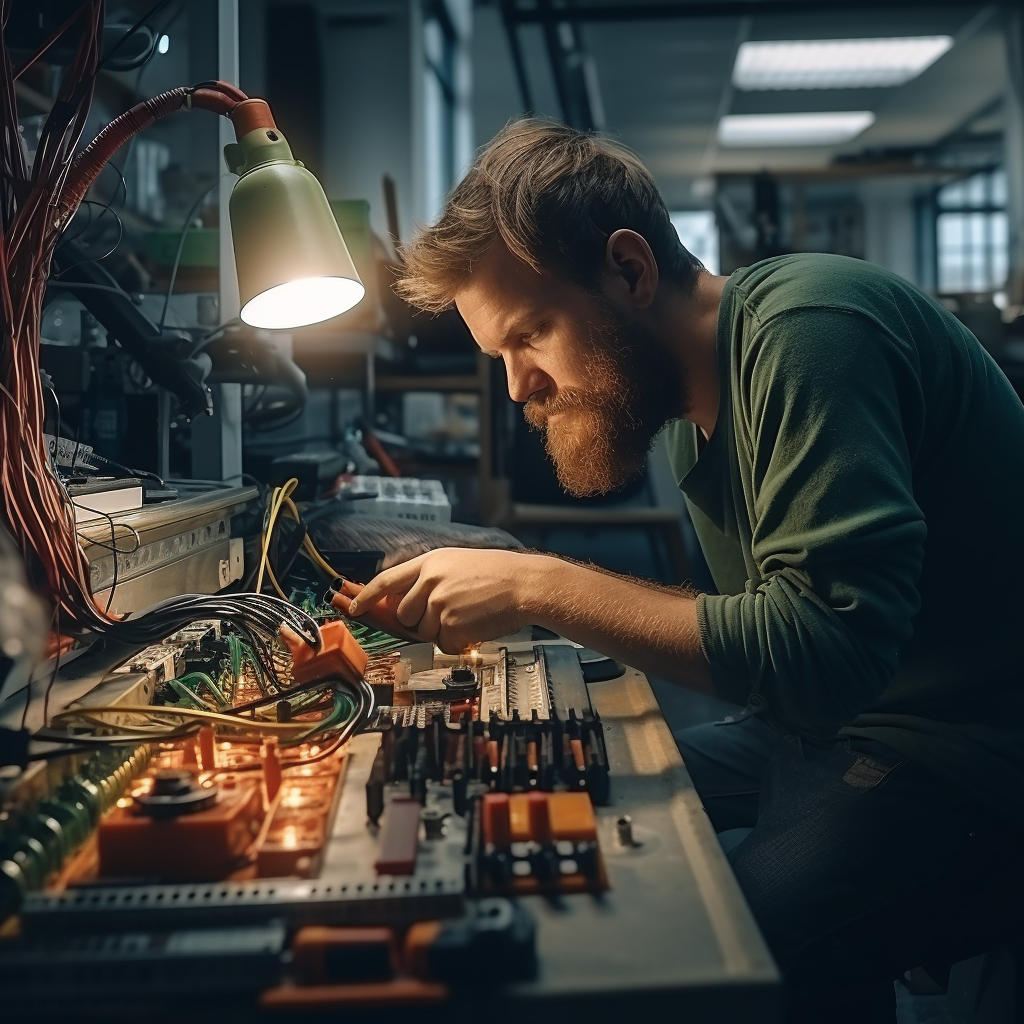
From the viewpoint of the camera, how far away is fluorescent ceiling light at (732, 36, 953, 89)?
653 centimetres

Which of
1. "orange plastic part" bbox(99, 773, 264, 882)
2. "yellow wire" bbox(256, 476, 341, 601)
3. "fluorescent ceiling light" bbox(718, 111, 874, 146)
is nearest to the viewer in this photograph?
"orange plastic part" bbox(99, 773, 264, 882)

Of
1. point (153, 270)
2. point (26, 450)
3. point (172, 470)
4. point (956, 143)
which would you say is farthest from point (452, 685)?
point (956, 143)

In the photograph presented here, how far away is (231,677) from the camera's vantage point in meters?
1.07

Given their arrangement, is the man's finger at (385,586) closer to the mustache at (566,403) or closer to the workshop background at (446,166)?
the mustache at (566,403)

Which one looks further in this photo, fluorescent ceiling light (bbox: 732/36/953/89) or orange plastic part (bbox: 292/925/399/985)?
fluorescent ceiling light (bbox: 732/36/953/89)

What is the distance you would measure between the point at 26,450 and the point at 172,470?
2.50 ft

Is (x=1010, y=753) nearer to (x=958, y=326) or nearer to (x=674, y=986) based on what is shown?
(x=958, y=326)

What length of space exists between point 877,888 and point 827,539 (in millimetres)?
362

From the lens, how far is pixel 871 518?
89 cm

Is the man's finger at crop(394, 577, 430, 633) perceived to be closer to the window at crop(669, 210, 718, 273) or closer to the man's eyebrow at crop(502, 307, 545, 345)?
the man's eyebrow at crop(502, 307, 545, 345)

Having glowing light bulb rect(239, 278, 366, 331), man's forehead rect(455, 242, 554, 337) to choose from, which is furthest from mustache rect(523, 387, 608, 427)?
glowing light bulb rect(239, 278, 366, 331)

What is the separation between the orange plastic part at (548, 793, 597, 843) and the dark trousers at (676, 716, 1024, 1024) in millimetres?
383

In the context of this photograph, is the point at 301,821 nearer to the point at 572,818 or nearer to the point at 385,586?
the point at 572,818

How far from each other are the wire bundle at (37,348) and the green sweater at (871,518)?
0.43m
